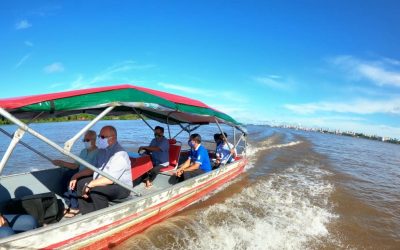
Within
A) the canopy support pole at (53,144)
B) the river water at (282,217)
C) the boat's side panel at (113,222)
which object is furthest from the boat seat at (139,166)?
the canopy support pole at (53,144)

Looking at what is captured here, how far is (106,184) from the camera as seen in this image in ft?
15.9

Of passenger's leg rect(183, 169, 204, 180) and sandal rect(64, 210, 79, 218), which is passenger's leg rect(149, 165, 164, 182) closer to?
passenger's leg rect(183, 169, 204, 180)

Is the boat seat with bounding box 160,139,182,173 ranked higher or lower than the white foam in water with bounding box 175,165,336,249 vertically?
higher

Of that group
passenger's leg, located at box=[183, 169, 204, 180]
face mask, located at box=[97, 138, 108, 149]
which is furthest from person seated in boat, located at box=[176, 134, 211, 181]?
face mask, located at box=[97, 138, 108, 149]

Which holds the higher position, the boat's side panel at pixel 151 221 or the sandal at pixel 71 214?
the sandal at pixel 71 214

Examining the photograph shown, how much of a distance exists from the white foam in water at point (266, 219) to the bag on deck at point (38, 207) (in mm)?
2353

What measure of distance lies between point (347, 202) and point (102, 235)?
8001mm

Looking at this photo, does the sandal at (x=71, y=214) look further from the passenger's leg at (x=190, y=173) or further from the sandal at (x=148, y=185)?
the passenger's leg at (x=190, y=173)

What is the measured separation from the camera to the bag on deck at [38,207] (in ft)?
15.2

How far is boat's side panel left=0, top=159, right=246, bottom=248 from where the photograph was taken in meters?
3.55

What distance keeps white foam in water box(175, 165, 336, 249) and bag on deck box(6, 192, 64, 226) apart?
92.6 inches

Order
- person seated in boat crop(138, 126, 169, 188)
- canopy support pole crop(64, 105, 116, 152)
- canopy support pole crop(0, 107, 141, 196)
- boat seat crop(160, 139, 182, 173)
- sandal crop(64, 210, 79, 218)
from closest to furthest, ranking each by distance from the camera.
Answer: canopy support pole crop(0, 107, 141, 196), canopy support pole crop(64, 105, 116, 152), sandal crop(64, 210, 79, 218), person seated in boat crop(138, 126, 169, 188), boat seat crop(160, 139, 182, 173)

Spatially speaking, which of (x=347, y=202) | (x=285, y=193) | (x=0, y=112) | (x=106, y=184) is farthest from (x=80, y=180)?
(x=347, y=202)

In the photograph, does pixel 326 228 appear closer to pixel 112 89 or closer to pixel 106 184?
pixel 106 184
